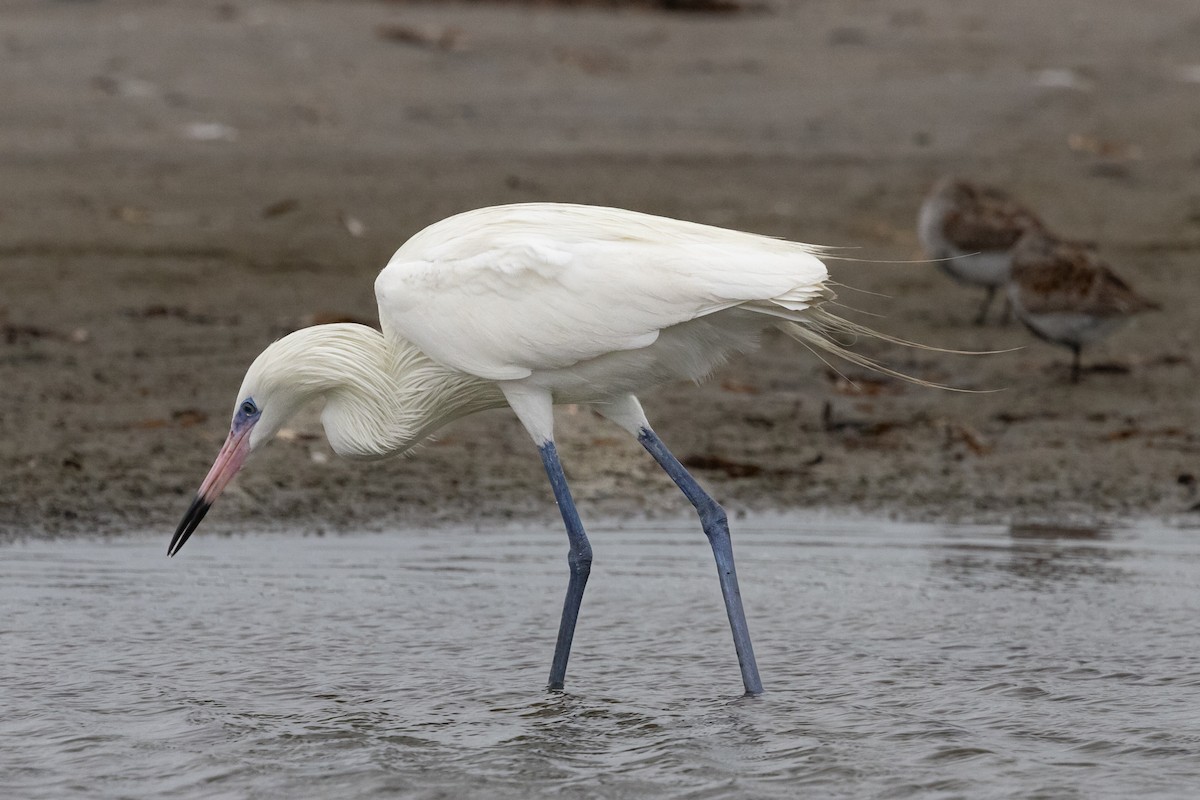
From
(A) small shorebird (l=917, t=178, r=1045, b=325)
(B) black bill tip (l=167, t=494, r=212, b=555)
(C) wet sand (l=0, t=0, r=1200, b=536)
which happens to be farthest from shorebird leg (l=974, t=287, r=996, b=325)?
(B) black bill tip (l=167, t=494, r=212, b=555)

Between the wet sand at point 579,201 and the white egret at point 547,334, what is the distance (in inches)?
69.2

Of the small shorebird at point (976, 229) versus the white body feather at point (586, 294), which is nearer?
the white body feather at point (586, 294)

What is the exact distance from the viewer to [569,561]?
5086mm

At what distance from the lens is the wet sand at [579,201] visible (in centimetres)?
739

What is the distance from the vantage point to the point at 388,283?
4.93 metres

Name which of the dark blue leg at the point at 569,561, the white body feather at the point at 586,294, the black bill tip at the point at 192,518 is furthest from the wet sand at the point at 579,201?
the white body feather at the point at 586,294

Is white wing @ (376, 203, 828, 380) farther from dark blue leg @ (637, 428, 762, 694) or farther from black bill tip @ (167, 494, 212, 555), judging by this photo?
black bill tip @ (167, 494, 212, 555)

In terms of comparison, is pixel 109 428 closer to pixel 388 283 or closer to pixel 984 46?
pixel 388 283

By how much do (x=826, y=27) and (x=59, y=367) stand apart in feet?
40.9

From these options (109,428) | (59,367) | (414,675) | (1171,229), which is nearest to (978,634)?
(414,675)

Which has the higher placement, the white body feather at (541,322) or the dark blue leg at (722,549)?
the white body feather at (541,322)

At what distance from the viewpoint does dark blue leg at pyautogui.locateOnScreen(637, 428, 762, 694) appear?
16.1 ft

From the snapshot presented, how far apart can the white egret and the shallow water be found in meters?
0.37

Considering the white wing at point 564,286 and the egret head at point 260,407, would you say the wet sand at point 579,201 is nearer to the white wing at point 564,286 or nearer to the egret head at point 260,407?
the egret head at point 260,407
